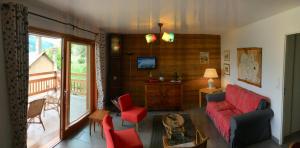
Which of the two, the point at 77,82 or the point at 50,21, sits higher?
the point at 50,21

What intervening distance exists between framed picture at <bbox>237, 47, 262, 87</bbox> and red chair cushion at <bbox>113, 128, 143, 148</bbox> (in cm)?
295

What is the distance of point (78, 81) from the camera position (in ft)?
15.8

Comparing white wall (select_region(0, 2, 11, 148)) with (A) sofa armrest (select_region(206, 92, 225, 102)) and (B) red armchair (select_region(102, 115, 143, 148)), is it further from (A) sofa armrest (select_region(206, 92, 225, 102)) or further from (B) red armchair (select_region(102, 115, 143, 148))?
(A) sofa armrest (select_region(206, 92, 225, 102))

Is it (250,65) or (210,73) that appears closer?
(250,65)

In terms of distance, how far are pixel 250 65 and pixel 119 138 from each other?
3.48 meters

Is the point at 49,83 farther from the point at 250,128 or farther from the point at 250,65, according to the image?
the point at 250,65

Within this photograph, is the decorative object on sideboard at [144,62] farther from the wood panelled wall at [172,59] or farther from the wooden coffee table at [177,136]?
the wooden coffee table at [177,136]

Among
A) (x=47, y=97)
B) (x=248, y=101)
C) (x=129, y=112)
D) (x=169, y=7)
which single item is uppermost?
(x=169, y=7)

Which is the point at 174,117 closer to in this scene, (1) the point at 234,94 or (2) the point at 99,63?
(1) the point at 234,94

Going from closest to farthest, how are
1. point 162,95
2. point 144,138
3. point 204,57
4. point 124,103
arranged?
point 144,138, point 124,103, point 162,95, point 204,57

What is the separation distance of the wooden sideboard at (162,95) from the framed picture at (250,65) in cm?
174

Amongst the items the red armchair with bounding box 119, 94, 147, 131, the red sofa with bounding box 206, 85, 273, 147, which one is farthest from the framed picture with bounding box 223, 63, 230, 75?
the red armchair with bounding box 119, 94, 147, 131

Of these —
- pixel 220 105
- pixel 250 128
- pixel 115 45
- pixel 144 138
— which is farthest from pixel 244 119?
pixel 115 45

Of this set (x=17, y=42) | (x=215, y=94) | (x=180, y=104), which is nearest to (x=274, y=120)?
(x=215, y=94)
